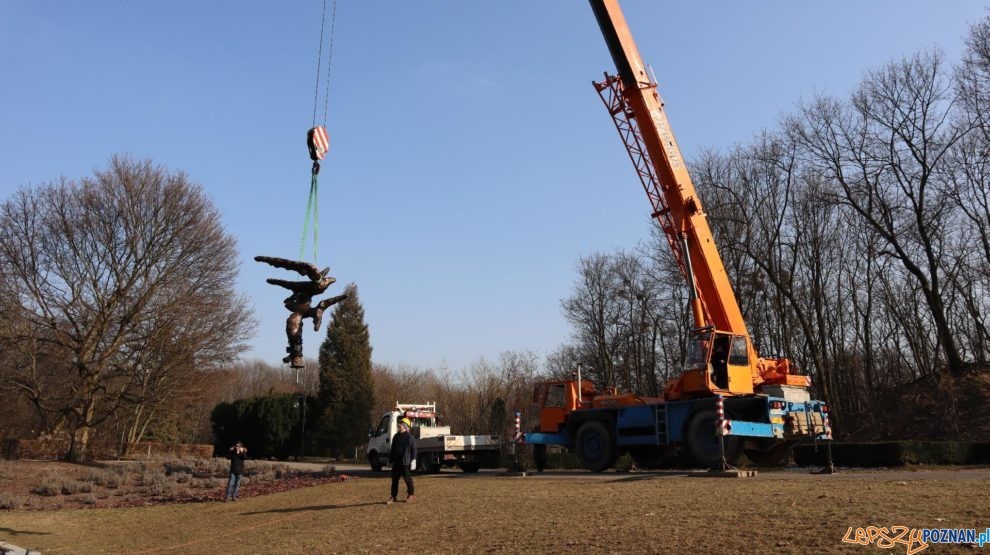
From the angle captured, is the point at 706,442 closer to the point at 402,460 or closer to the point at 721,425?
the point at 721,425

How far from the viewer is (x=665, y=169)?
20531mm

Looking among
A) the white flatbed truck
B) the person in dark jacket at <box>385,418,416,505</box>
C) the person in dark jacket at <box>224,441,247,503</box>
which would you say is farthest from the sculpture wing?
the white flatbed truck

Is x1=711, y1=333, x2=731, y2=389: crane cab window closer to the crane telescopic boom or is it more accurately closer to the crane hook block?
the crane telescopic boom

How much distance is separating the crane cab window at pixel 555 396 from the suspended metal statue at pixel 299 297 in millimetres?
11725

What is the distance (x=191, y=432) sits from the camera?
2601 inches

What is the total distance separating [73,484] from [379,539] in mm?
17964

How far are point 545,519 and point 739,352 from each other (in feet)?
34.4

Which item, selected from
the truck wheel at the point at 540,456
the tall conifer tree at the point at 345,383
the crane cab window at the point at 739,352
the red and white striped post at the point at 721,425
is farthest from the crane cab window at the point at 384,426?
the tall conifer tree at the point at 345,383

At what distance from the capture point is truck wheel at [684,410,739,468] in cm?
1816

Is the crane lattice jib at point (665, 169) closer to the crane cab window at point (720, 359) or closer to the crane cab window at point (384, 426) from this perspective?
the crane cab window at point (720, 359)

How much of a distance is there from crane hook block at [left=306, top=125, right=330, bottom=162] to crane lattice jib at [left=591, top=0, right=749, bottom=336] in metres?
10.5

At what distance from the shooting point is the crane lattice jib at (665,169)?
19719 mm

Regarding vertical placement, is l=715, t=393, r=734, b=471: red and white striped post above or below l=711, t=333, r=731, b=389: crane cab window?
below

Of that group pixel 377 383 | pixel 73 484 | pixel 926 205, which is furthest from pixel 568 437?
pixel 377 383
